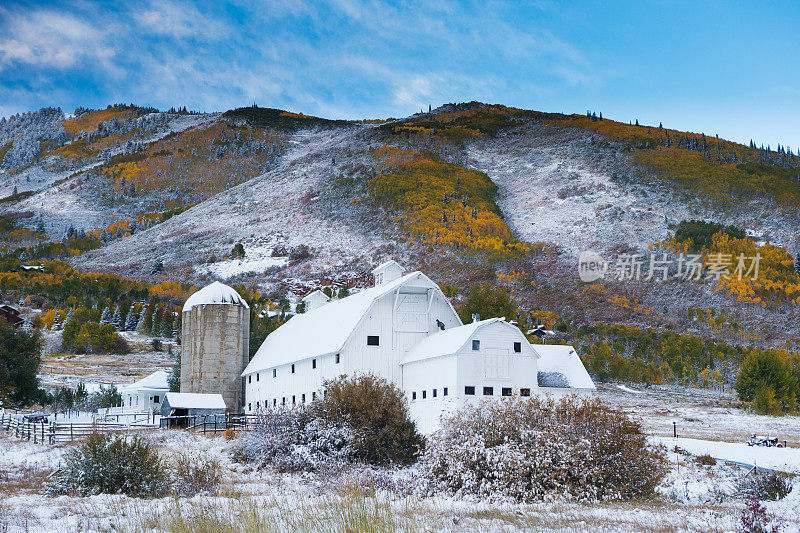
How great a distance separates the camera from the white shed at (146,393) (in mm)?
61969

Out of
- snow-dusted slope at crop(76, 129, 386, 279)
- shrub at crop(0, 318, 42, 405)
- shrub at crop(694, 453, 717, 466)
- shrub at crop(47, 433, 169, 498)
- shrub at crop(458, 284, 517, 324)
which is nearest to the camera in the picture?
shrub at crop(47, 433, 169, 498)

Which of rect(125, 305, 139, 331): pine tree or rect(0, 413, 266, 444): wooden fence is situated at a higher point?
rect(125, 305, 139, 331): pine tree

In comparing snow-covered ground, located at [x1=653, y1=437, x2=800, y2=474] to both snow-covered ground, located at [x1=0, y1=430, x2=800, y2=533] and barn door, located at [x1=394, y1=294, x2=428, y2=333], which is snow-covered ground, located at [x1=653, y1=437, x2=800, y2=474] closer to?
snow-covered ground, located at [x1=0, y1=430, x2=800, y2=533]

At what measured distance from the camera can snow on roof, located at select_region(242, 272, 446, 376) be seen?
43938 mm

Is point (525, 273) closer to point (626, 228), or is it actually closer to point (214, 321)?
point (626, 228)

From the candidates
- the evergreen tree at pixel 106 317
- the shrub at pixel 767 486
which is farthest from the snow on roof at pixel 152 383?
the evergreen tree at pixel 106 317

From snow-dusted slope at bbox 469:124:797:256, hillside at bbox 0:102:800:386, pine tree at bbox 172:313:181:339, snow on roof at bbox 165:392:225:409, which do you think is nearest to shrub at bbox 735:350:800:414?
hillside at bbox 0:102:800:386

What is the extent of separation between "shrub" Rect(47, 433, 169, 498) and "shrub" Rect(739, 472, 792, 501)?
745 inches

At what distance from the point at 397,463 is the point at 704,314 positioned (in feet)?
308

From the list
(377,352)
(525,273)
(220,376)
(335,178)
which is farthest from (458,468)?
(335,178)

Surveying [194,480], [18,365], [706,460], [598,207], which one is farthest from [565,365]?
[598,207]

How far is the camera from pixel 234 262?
149750mm

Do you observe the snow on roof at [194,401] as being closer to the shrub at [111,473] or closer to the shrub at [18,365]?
the shrub at [18,365]

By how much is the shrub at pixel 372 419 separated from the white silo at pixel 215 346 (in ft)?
74.7
